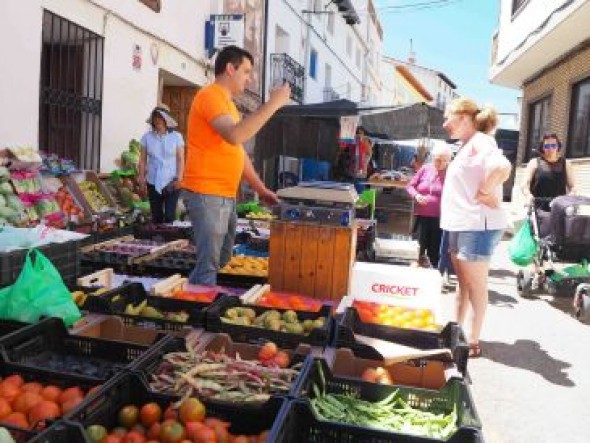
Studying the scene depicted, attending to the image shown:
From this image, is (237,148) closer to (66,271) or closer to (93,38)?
(66,271)

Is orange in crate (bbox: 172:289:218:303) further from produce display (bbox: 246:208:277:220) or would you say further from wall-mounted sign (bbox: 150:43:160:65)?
wall-mounted sign (bbox: 150:43:160:65)

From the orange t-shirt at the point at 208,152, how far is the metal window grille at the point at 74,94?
497 centimetres

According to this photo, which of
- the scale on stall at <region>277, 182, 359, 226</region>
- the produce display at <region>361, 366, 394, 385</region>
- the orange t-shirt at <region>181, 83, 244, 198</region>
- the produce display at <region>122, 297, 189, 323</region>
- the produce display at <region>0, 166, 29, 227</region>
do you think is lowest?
the produce display at <region>361, 366, 394, 385</region>

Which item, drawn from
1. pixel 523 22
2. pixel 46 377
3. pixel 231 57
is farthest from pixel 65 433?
pixel 523 22

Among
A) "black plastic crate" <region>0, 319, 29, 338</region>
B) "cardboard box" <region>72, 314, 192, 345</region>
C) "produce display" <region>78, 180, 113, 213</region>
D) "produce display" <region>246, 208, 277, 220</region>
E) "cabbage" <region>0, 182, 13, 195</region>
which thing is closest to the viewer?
"black plastic crate" <region>0, 319, 29, 338</region>

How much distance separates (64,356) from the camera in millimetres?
2840

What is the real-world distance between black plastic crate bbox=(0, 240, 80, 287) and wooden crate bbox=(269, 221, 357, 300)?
135cm

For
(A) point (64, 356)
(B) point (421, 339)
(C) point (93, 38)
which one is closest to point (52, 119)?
(C) point (93, 38)

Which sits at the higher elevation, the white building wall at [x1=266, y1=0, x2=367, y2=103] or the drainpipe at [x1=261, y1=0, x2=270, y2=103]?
the white building wall at [x1=266, y1=0, x2=367, y2=103]

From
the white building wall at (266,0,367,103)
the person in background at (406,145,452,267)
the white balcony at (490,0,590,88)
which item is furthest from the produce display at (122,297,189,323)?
the white building wall at (266,0,367,103)

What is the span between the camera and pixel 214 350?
3.07 metres

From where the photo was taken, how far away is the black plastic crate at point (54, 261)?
349 cm

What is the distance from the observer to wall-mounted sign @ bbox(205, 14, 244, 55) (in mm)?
12438

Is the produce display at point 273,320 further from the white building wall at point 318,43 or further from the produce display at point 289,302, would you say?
the white building wall at point 318,43
